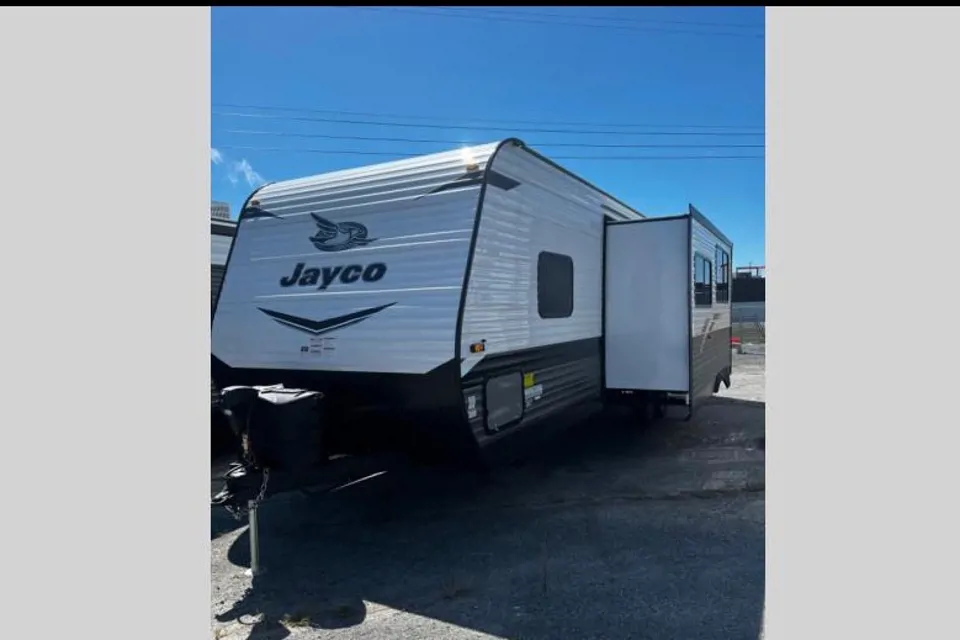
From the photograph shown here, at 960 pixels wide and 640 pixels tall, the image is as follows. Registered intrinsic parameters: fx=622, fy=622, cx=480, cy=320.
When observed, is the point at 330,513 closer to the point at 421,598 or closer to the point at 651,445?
the point at 421,598

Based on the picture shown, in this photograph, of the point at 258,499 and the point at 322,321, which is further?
the point at 322,321

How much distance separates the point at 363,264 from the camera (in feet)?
15.4

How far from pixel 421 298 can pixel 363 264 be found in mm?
655

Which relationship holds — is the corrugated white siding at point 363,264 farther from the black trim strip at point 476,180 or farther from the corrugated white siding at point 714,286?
the corrugated white siding at point 714,286

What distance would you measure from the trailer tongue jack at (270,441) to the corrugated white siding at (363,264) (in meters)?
0.57

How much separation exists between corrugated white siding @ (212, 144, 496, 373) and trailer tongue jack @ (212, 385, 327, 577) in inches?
22.5

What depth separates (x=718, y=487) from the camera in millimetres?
5750

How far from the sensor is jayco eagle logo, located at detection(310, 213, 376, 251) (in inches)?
188

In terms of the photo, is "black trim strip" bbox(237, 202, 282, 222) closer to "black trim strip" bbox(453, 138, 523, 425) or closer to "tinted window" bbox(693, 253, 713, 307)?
"black trim strip" bbox(453, 138, 523, 425)

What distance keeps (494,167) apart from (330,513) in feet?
10.2

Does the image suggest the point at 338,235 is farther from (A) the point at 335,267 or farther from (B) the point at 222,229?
(B) the point at 222,229

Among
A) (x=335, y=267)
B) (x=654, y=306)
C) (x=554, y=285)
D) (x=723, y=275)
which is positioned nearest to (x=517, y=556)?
(x=554, y=285)

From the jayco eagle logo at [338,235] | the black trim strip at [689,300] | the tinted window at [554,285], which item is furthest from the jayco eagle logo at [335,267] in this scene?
the black trim strip at [689,300]

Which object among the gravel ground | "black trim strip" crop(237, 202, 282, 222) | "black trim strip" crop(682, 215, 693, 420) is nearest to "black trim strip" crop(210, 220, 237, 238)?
"black trim strip" crop(237, 202, 282, 222)
